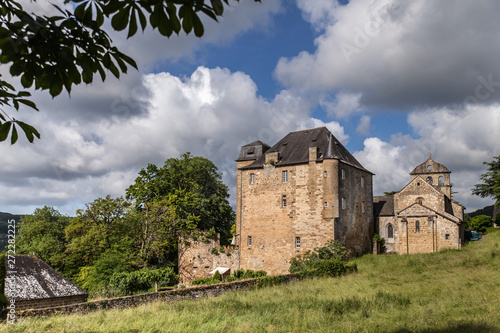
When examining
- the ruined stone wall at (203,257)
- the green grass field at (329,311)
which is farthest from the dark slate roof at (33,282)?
the ruined stone wall at (203,257)

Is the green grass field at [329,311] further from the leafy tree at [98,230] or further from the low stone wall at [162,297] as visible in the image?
the leafy tree at [98,230]

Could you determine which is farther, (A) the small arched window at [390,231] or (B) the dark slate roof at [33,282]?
(A) the small arched window at [390,231]

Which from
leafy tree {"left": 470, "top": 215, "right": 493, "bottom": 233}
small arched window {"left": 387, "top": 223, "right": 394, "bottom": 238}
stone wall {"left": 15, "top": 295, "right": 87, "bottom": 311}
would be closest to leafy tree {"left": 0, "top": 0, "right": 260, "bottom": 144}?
stone wall {"left": 15, "top": 295, "right": 87, "bottom": 311}

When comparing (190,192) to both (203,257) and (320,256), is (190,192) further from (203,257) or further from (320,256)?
(320,256)

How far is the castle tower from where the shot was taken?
48.5 meters

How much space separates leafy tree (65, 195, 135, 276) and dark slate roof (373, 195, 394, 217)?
25144mm

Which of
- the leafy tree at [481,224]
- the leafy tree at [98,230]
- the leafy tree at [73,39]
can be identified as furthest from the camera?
the leafy tree at [481,224]

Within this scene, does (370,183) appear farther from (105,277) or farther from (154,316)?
(154,316)

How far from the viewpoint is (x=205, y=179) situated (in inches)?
1925

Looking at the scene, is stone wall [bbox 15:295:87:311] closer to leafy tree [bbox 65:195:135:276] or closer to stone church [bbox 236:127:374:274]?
leafy tree [bbox 65:195:135:276]

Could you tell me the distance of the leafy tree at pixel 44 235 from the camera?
44938 millimetres

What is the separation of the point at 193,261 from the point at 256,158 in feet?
38.2

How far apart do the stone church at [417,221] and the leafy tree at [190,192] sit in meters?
17.8

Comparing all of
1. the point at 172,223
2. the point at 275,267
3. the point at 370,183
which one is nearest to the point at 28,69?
the point at 275,267
